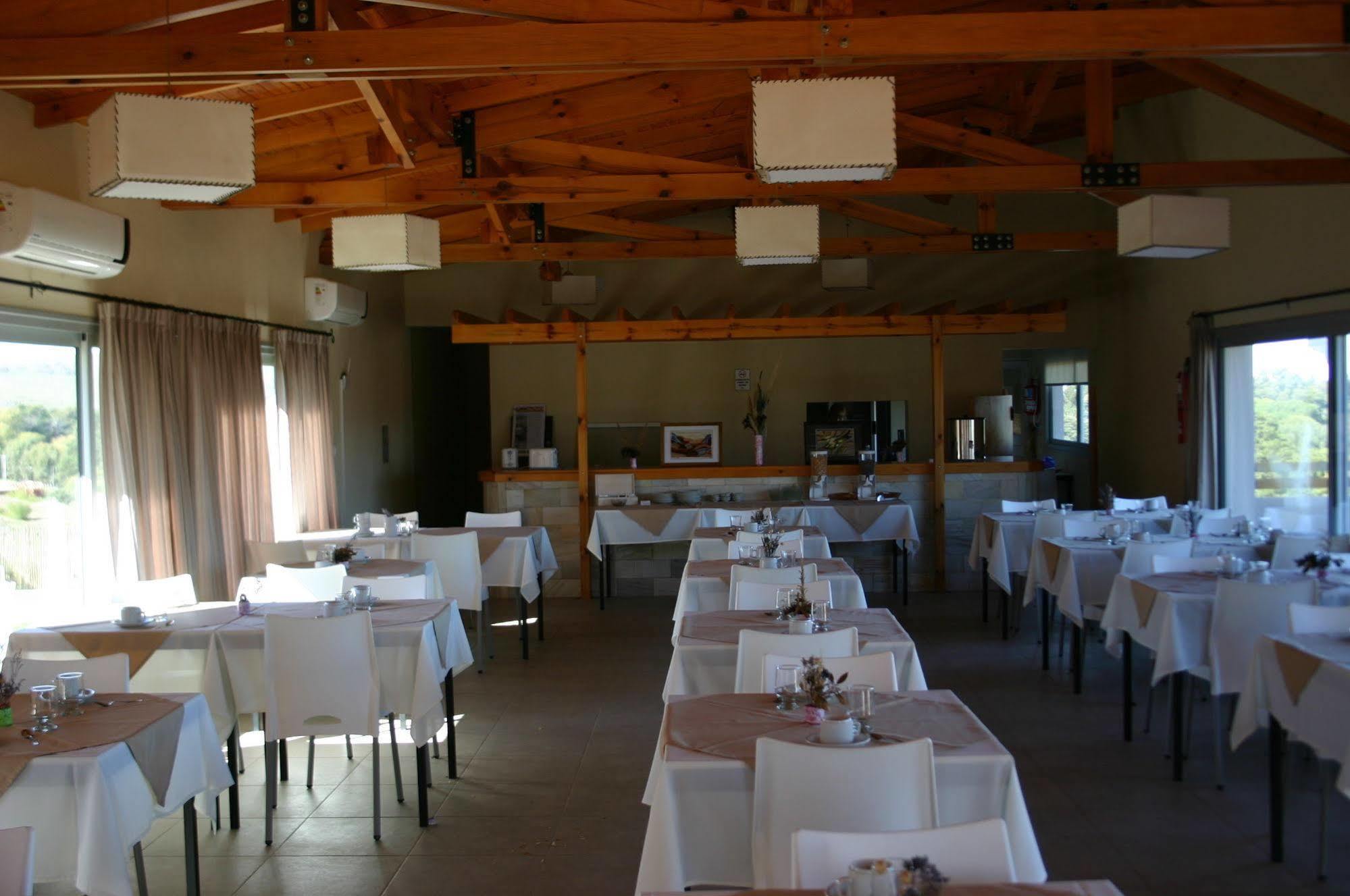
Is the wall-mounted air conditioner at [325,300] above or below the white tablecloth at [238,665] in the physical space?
above

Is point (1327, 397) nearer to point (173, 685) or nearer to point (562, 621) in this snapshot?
point (562, 621)

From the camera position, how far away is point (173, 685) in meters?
4.88

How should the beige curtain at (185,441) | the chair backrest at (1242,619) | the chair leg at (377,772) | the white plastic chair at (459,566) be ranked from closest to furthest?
the chair leg at (377,772), the chair backrest at (1242,619), the beige curtain at (185,441), the white plastic chair at (459,566)

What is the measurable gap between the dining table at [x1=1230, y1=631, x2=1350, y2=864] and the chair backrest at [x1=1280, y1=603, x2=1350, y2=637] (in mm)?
61

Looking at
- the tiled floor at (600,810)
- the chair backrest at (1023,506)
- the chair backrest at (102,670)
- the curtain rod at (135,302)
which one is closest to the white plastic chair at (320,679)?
the tiled floor at (600,810)

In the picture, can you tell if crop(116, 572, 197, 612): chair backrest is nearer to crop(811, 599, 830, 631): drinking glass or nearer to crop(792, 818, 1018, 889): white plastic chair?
crop(811, 599, 830, 631): drinking glass

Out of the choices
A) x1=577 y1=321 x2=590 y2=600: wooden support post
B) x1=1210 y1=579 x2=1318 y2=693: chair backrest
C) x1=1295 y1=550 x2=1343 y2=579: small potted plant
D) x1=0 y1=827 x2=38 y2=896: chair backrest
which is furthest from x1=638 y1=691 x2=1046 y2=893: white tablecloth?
x1=577 y1=321 x2=590 y2=600: wooden support post

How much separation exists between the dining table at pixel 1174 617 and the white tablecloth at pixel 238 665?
126 inches

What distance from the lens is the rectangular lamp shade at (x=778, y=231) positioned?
6520mm

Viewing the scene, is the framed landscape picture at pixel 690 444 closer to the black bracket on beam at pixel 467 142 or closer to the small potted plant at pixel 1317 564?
the black bracket on beam at pixel 467 142

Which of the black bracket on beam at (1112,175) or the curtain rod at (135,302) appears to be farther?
the black bracket on beam at (1112,175)

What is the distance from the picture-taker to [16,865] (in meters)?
A: 2.22

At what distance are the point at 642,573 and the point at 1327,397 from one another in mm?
5677

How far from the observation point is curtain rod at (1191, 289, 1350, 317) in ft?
26.1
